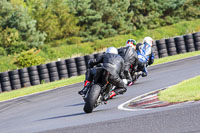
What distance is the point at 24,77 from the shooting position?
22000 millimetres

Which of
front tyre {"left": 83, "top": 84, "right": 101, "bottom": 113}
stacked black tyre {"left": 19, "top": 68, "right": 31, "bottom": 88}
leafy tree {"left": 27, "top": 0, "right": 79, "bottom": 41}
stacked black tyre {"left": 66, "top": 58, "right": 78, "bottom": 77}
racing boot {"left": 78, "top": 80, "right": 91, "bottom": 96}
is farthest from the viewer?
leafy tree {"left": 27, "top": 0, "right": 79, "bottom": 41}

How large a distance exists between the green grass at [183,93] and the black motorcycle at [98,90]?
1222 millimetres

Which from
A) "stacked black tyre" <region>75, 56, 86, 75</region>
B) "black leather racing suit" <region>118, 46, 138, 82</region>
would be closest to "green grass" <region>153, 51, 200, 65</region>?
"stacked black tyre" <region>75, 56, 86, 75</region>

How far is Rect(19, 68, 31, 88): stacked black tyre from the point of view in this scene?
21.9 metres

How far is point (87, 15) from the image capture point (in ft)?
167

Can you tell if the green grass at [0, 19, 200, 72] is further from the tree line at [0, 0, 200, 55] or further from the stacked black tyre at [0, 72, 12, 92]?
the stacked black tyre at [0, 72, 12, 92]

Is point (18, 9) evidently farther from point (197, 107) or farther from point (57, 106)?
point (197, 107)

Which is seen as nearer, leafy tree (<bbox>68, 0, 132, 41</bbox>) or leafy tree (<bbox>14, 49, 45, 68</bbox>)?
leafy tree (<bbox>14, 49, 45, 68</bbox>)

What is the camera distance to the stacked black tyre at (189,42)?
23844mm

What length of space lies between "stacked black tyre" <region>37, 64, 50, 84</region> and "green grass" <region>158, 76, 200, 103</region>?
477 inches

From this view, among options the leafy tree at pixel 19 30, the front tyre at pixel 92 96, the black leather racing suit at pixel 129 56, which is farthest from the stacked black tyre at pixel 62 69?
the leafy tree at pixel 19 30

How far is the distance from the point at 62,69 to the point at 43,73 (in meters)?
0.96

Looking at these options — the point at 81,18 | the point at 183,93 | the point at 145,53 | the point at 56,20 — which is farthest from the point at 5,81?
the point at 81,18

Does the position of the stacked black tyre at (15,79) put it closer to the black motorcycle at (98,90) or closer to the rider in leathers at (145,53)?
the rider in leathers at (145,53)
